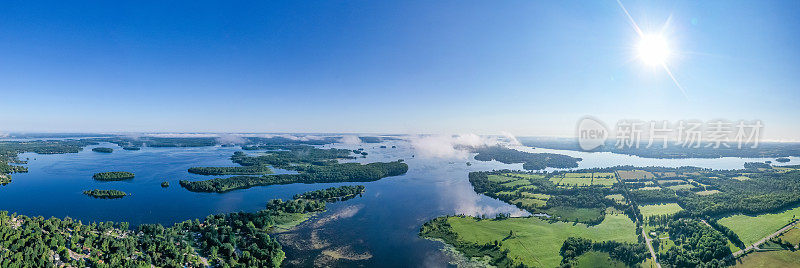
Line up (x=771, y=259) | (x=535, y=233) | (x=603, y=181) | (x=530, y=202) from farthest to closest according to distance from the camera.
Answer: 1. (x=603, y=181)
2. (x=530, y=202)
3. (x=535, y=233)
4. (x=771, y=259)

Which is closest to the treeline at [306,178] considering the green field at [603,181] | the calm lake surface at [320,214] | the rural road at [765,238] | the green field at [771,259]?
the calm lake surface at [320,214]

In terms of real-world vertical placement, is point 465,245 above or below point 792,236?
below

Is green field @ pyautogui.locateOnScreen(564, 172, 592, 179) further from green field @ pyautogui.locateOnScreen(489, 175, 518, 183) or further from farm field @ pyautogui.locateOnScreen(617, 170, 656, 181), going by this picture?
green field @ pyautogui.locateOnScreen(489, 175, 518, 183)

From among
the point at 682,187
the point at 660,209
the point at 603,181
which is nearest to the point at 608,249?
the point at 660,209

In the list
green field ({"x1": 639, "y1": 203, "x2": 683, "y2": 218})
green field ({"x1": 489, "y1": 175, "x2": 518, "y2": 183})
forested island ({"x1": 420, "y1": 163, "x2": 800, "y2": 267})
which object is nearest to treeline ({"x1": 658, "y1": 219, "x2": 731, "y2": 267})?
forested island ({"x1": 420, "y1": 163, "x2": 800, "y2": 267})

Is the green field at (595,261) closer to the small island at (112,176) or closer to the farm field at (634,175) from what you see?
the farm field at (634,175)

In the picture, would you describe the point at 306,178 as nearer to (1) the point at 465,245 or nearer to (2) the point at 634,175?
(1) the point at 465,245

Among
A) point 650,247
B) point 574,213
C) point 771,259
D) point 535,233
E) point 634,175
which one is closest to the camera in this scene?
point 771,259
